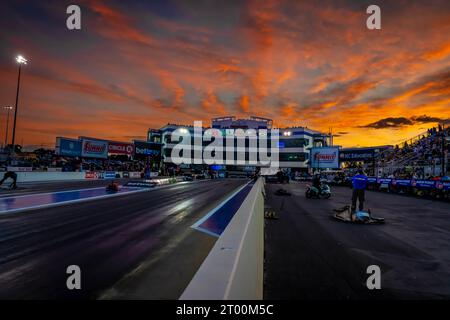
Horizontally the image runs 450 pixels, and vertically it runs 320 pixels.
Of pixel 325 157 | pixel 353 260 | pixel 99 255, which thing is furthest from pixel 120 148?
pixel 353 260

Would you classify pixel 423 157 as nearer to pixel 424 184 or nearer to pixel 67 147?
pixel 424 184

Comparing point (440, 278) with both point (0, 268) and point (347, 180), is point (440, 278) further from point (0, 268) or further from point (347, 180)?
point (347, 180)

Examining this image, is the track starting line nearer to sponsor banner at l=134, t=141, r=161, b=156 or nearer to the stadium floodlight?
the stadium floodlight

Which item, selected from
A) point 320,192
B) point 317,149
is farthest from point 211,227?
point 317,149

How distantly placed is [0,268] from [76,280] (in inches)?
61.1

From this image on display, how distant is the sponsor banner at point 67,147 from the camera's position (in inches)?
1906

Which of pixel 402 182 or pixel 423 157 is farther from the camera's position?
pixel 423 157

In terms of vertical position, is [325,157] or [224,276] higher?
[325,157]

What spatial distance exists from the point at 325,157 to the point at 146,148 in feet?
153

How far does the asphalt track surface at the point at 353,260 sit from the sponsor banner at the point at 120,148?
187 feet

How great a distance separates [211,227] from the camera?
7980mm

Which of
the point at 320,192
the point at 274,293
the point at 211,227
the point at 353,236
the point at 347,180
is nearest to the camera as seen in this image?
the point at 274,293

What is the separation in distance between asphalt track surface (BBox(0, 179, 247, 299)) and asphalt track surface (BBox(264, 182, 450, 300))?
60.0 inches

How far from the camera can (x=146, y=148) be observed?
76062 millimetres
